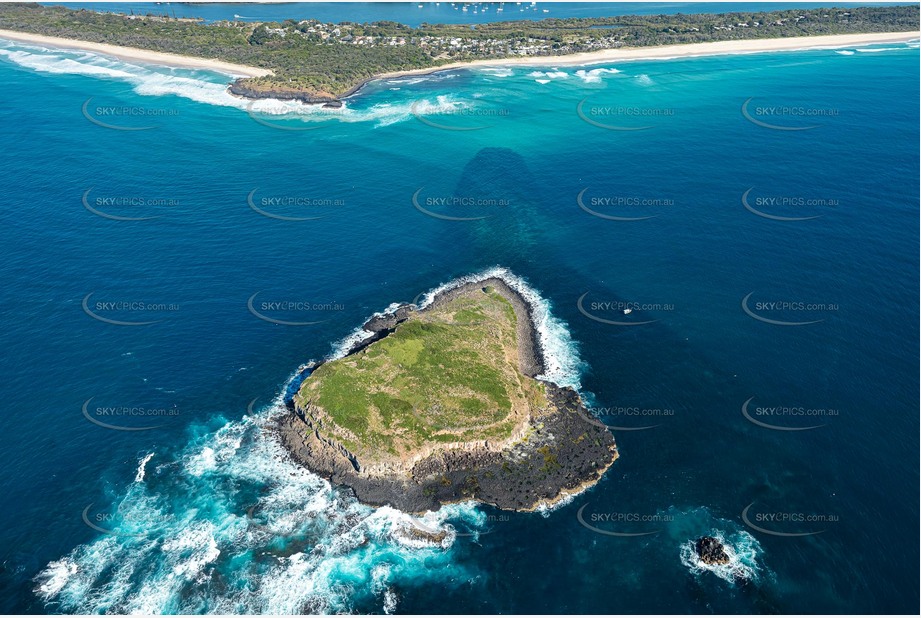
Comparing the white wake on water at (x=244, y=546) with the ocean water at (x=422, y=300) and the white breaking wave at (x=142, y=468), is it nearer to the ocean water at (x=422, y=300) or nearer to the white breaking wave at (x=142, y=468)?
the white breaking wave at (x=142, y=468)

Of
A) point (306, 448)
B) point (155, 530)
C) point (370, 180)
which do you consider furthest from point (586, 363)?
point (370, 180)

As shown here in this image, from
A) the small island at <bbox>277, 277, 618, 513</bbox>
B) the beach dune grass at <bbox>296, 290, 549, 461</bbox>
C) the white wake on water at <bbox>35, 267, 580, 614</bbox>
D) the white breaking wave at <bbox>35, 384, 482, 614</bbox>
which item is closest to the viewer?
the white breaking wave at <bbox>35, 384, 482, 614</bbox>

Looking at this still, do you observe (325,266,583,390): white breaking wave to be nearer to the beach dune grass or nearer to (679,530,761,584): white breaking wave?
the beach dune grass

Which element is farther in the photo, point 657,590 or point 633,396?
point 633,396

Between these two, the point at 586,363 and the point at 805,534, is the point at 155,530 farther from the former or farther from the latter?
the point at 805,534

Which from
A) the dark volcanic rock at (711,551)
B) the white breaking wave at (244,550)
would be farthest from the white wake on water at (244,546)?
the dark volcanic rock at (711,551)

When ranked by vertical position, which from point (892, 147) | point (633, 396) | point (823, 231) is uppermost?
point (892, 147)

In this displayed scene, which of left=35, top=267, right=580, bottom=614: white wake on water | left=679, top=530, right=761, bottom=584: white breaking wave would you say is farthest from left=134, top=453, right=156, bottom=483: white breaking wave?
left=679, top=530, right=761, bottom=584: white breaking wave
